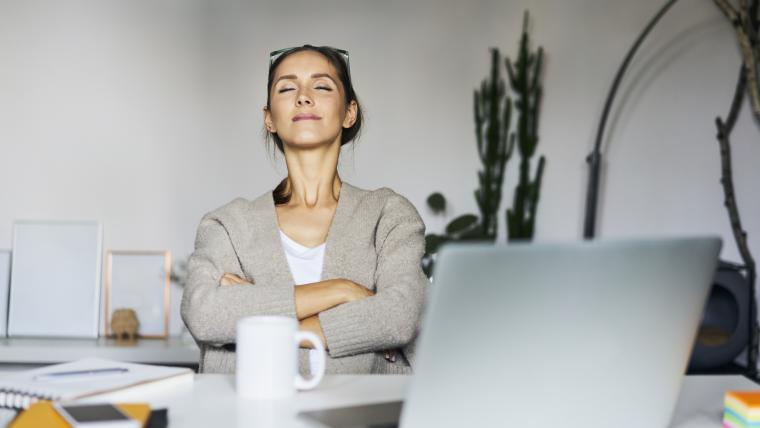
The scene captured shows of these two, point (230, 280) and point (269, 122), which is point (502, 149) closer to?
point (269, 122)

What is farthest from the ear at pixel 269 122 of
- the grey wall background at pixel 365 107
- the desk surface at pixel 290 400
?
the grey wall background at pixel 365 107

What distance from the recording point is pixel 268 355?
992 millimetres

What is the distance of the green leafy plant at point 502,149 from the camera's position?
10.3 ft

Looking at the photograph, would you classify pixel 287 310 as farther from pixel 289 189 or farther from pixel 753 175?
pixel 753 175

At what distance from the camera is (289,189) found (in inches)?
67.1

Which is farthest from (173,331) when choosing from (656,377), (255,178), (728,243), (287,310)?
(656,377)

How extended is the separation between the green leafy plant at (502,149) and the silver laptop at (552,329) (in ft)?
7.58

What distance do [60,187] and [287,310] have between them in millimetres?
2057

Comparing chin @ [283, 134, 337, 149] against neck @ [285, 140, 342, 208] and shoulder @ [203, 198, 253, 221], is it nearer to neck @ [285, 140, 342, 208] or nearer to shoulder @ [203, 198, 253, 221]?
neck @ [285, 140, 342, 208]

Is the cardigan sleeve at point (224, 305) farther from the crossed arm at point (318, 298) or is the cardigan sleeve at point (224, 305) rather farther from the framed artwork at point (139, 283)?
the framed artwork at point (139, 283)

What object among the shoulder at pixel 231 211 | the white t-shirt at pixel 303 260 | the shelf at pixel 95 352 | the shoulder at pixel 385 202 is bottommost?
the shelf at pixel 95 352

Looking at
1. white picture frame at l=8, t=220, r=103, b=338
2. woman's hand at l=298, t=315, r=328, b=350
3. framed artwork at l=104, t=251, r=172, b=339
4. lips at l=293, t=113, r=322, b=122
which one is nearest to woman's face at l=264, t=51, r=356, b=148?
lips at l=293, t=113, r=322, b=122

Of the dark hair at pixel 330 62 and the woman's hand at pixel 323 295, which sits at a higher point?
the dark hair at pixel 330 62

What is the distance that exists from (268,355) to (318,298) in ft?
1.42
